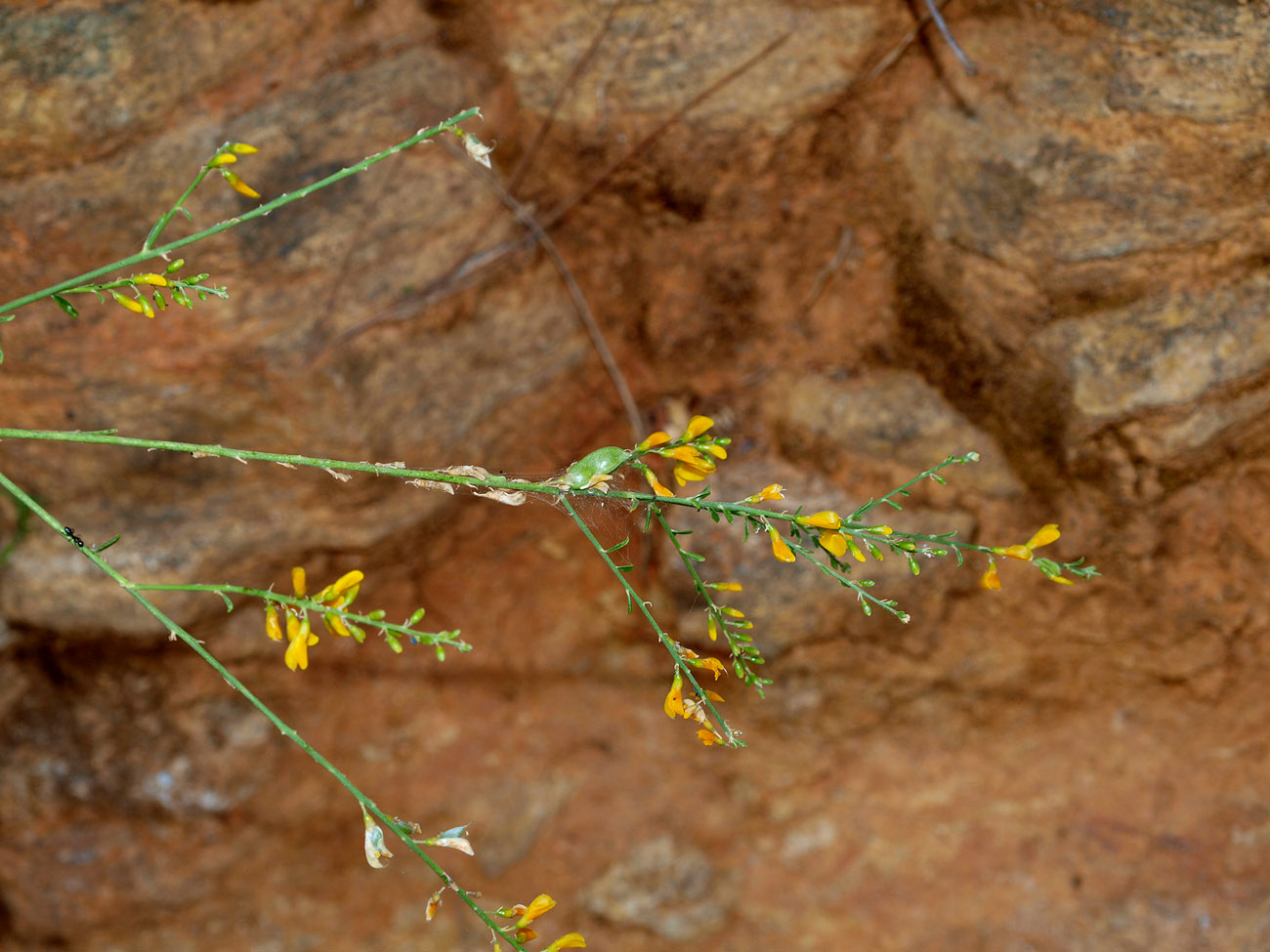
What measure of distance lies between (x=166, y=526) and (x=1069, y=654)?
2.42m

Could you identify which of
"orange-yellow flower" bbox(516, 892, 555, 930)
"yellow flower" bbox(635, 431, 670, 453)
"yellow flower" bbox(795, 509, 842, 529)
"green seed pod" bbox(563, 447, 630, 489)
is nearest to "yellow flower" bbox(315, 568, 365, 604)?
"green seed pod" bbox(563, 447, 630, 489)

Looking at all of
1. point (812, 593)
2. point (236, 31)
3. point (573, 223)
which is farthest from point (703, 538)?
point (236, 31)

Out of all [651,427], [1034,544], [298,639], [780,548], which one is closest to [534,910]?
[298,639]

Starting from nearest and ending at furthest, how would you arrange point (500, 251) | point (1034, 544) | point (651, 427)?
point (1034, 544) → point (500, 251) → point (651, 427)

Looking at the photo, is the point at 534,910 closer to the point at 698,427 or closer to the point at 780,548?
the point at 780,548

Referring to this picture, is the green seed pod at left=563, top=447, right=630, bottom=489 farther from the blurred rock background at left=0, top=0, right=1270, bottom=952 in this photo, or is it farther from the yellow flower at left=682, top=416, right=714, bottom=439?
the blurred rock background at left=0, top=0, right=1270, bottom=952

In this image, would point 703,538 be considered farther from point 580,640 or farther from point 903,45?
point 903,45

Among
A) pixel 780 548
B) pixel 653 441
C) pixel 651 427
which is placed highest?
pixel 653 441

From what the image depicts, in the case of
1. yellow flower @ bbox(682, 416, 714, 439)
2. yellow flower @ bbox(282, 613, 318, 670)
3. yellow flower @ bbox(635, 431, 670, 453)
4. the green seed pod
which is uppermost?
yellow flower @ bbox(682, 416, 714, 439)

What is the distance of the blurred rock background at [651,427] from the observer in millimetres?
2221

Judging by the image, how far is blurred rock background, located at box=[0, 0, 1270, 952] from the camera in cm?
222

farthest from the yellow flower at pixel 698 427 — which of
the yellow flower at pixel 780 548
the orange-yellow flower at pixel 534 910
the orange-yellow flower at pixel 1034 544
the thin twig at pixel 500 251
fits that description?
the thin twig at pixel 500 251

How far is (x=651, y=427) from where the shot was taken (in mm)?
2713

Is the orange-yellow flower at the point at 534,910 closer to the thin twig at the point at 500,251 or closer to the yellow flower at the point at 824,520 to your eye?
the yellow flower at the point at 824,520
